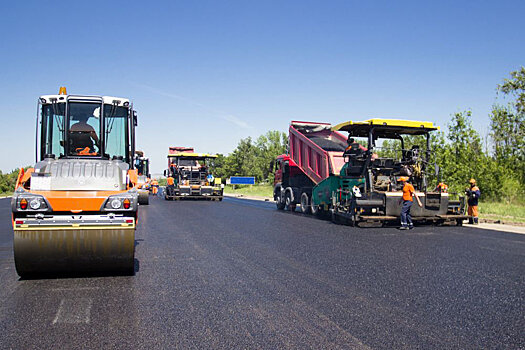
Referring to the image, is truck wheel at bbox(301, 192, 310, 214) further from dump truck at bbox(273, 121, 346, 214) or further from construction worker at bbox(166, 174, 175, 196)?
construction worker at bbox(166, 174, 175, 196)

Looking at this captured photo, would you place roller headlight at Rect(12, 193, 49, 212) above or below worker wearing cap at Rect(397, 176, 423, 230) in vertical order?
above

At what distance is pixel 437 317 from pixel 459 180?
63.9 feet

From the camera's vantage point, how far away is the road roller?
558 cm

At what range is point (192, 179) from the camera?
2828 centimetres

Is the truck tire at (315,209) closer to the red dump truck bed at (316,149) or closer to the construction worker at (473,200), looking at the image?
the red dump truck bed at (316,149)

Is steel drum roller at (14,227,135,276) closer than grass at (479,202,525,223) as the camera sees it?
Yes

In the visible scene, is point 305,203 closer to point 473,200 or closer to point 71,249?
point 473,200

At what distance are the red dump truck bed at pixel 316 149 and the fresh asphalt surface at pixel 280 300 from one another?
6645 mm

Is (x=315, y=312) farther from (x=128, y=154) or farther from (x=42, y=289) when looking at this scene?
(x=128, y=154)

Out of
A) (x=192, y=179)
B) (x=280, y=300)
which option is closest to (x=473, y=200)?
(x=280, y=300)

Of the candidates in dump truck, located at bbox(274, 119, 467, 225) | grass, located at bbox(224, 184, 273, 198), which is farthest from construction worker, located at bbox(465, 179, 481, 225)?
grass, located at bbox(224, 184, 273, 198)

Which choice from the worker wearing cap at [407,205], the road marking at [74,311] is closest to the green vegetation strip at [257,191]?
the worker wearing cap at [407,205]

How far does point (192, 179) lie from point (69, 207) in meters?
22.7

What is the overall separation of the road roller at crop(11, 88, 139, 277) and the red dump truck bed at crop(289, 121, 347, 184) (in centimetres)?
955
